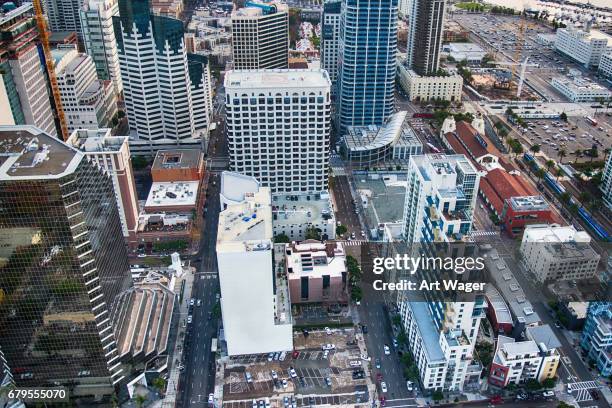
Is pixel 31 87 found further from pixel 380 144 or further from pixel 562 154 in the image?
pixel 562 154

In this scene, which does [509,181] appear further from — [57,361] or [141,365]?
[57,361]

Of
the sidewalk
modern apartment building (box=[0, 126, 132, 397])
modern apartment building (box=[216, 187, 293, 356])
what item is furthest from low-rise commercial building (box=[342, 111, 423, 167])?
modern apartment building (box=[0, 126, 132, 397])

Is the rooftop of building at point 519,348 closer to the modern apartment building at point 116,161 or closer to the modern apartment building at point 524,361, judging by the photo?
the modern apartment building at point 524,361

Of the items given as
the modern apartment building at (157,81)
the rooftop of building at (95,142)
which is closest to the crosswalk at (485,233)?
the modern apartment building at (157,81)

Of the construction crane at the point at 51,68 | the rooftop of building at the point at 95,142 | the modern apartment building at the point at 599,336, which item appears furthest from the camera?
the construction crane at the point at 51,68

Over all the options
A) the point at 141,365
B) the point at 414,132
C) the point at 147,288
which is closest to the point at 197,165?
the point at 147,288

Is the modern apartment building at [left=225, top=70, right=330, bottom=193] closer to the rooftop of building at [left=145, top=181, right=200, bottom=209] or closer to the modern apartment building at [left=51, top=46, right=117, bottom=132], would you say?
the rooftop of building at [left=145, top=181, right=200, bottom=209]

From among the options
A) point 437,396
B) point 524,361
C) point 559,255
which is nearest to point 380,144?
point 559,255

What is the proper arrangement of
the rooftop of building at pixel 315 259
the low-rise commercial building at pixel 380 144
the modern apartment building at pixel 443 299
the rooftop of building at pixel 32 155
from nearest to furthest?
the rooftop of building at pixel 32 155 → the modern apartment building at pixel 443 299 → the rooftop of building at pixel 315 259 → the low-rise commercial building at pixel 380 144
